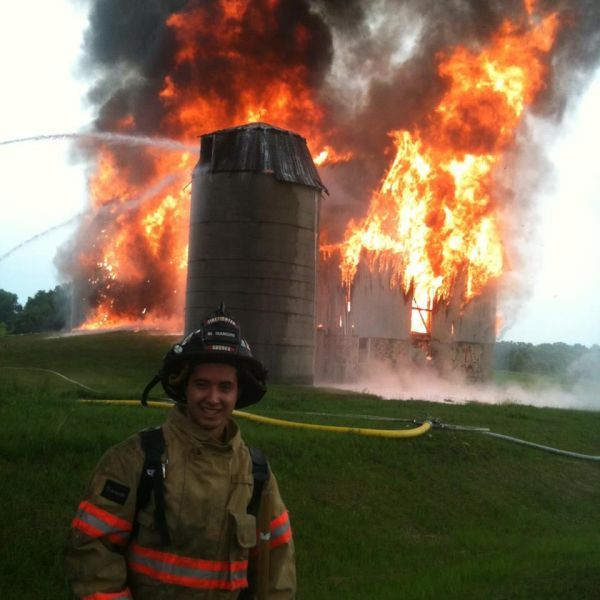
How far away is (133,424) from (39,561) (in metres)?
4.73

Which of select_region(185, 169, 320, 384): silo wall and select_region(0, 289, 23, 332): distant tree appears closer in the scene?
select_region(185, 169, 320, 384): silo wall

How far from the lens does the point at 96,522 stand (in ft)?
10.6

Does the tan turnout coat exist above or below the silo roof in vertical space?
below

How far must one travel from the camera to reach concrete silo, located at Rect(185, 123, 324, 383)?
26125 mm

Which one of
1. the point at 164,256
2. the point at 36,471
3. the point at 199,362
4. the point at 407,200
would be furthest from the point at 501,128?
the point at 199,362

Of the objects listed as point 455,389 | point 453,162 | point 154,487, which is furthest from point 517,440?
point 453,162

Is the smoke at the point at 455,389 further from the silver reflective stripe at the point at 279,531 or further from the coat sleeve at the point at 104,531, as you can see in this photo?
the coat sleeve at the point at 104,531

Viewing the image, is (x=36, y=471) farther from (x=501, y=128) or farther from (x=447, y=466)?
(x=501, y=128)

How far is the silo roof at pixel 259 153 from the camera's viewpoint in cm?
2658

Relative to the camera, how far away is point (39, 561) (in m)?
7.41

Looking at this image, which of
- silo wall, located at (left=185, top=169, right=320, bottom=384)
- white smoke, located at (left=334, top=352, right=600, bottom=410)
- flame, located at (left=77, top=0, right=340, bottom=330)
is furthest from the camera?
flame, located at (left=77, top=0, right=340, bottom=330)

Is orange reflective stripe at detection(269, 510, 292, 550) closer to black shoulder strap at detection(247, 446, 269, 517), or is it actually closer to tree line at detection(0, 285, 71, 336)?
black shoulder strap at detection(247, 446, 269, 517)

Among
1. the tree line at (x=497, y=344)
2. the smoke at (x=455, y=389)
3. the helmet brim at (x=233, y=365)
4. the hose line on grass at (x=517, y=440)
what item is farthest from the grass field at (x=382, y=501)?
the tree line at (x=497, y=344)

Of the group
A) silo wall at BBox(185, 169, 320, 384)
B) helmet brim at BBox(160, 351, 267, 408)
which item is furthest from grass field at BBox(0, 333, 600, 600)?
silo wall at BBox(185, 169, 320, 384)
